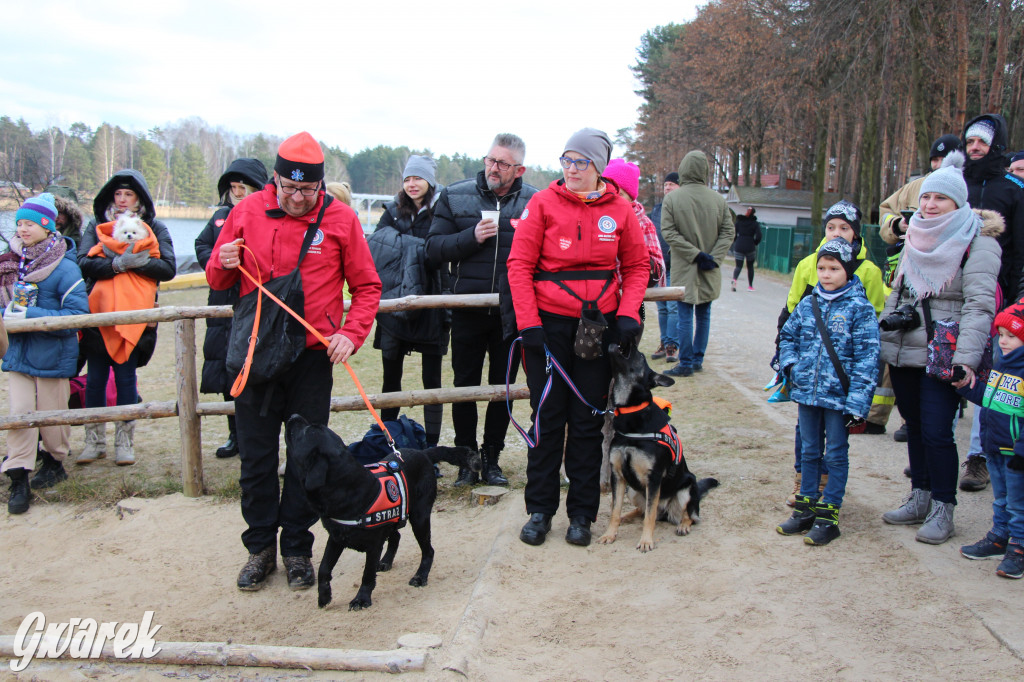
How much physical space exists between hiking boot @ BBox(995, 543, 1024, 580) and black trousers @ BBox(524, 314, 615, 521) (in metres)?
2.14

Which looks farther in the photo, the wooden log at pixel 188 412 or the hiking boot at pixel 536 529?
the wooden log at pixel 188 412

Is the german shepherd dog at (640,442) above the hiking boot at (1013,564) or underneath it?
above

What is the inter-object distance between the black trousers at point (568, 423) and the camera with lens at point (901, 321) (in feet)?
5.27

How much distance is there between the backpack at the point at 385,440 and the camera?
5.32m

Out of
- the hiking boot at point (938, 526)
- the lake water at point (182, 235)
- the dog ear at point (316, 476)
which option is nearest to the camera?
the dog ear at point (316, 476)

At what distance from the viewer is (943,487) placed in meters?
4.41

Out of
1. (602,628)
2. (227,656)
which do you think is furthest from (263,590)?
(602,628)

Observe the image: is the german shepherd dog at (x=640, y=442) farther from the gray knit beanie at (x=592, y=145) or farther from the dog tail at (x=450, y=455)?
the gray knit beanie at (x=592, y=145)

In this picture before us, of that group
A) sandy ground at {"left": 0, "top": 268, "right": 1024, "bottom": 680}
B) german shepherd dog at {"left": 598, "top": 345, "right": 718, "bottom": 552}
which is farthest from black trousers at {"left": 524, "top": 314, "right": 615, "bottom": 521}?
sandy ground at {"left": 0, "top": 268, "right": 1024, "bottom": 680}

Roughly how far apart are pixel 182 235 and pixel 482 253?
4524 centimetres

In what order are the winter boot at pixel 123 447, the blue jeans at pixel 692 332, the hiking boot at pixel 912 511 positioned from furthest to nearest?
the blue jeans at pixel 692 332
the winter boot at pixel 123 447
the hiking boot at pixel 912 511

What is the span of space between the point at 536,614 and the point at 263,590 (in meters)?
1.65

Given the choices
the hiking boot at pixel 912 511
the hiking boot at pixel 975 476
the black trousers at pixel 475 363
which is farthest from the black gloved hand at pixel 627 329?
the hiking boot at pixel 975 476

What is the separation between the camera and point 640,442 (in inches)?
173
